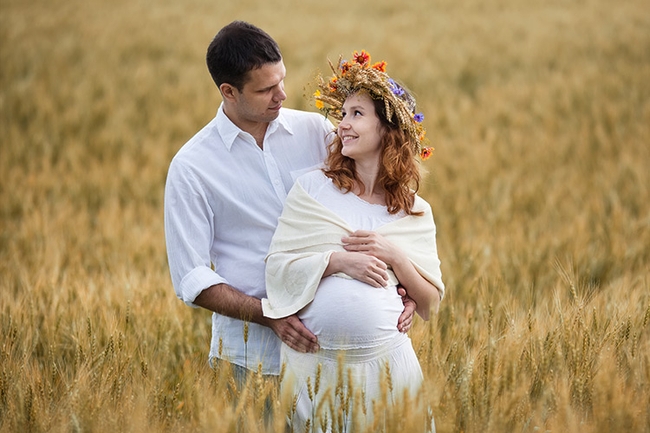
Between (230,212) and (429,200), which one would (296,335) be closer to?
(230,212)

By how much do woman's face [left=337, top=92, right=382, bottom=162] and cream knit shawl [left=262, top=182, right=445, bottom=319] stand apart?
10.3 inches

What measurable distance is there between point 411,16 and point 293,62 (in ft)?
18.4

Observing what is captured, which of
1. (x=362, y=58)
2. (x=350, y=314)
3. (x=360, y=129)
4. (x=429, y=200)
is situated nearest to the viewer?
(x=350, y=314)

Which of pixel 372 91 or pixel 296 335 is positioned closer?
pixel 296 335

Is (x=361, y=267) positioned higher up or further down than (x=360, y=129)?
further down

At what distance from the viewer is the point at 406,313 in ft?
8.47

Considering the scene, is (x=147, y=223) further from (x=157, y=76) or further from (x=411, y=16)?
(x=411, y=16)

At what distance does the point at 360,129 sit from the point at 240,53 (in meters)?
0.56

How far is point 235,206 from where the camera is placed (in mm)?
2801

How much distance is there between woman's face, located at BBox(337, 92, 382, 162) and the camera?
2.69 m

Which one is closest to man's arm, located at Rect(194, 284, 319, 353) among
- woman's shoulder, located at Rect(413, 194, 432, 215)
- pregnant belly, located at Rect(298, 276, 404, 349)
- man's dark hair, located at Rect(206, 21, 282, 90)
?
pregnant belly, located at Rect(298, 276, 404, 349)

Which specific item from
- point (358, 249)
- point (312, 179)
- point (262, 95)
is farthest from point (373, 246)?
point (262, 95)

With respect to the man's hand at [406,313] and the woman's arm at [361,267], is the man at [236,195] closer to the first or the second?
the woman's arm at [361,267]

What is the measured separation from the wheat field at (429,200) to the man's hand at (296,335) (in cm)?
29
